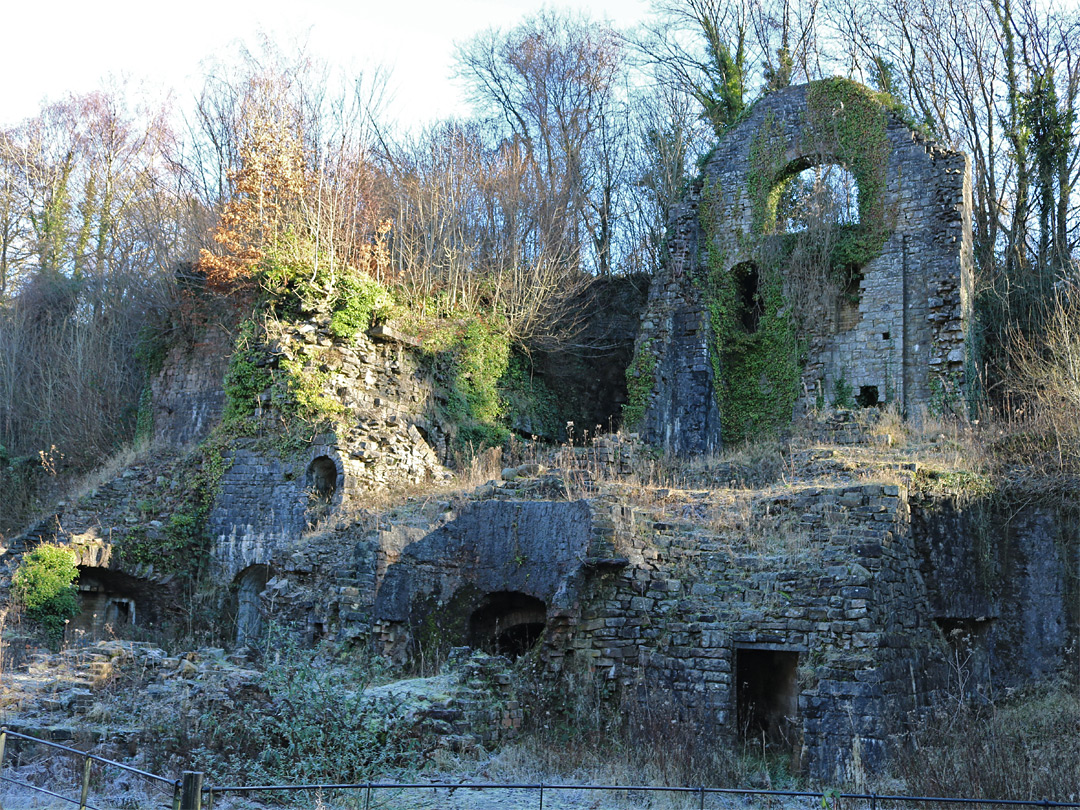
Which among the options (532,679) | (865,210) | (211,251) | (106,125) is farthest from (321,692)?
(106,125)

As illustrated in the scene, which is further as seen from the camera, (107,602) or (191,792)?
(107,602)

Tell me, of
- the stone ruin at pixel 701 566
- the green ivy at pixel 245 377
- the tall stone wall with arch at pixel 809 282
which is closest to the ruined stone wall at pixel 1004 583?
the stone ruin at pixel 701 566

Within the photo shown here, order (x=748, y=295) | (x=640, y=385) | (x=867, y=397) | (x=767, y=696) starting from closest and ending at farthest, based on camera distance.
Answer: (x=767, y=696) < (x=867, y=397) < (x=640, y=385) < (x=748, y=295)

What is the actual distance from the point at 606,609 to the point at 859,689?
256 centimetres

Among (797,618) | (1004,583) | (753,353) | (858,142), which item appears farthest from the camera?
(753,353)

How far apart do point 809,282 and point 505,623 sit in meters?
10.6

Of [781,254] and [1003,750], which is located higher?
[781,254]

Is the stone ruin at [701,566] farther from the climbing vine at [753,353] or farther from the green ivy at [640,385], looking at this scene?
the green ivy at [640,385]

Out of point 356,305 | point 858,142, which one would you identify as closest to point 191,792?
point 356,305

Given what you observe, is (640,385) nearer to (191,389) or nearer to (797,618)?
(191,389)

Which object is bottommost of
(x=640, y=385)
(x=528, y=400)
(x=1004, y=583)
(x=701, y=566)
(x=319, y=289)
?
(x=1004, y=583)

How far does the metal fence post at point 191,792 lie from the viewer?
5.30 m

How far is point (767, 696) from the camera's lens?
393 inches

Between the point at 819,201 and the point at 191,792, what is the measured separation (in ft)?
56.5
